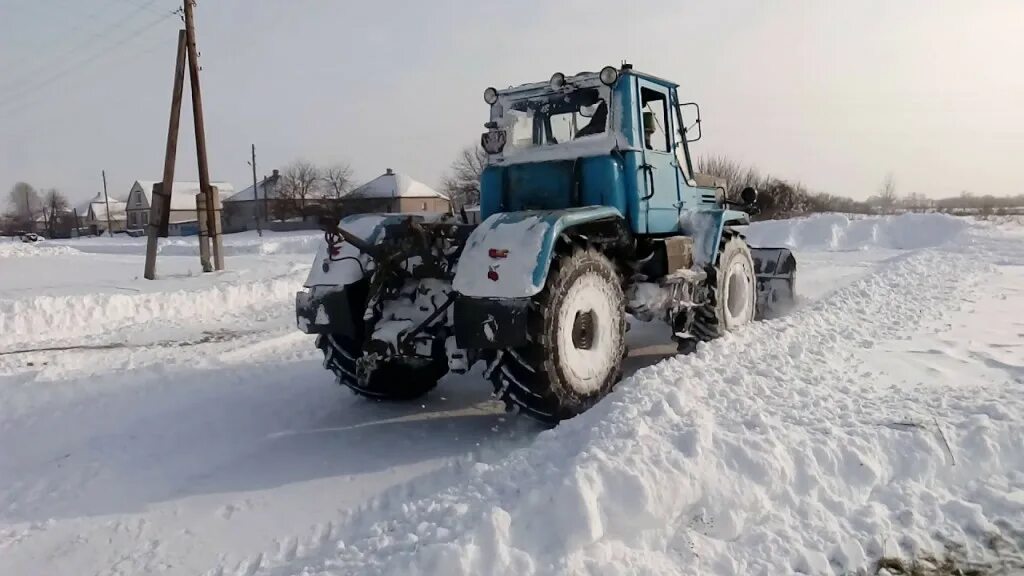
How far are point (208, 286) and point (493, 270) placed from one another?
10213 mm

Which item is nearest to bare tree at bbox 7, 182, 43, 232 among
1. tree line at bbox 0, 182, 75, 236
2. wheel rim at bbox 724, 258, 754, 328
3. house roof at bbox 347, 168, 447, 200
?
tree line at bbox 0, 182, 75, 236

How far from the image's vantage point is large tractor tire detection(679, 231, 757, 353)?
744cm

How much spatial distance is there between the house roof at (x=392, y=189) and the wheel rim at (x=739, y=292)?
196 feet

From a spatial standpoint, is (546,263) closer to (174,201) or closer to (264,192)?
(264,192)

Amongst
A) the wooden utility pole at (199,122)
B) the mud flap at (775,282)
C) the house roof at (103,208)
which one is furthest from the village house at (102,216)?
the mud flap at (775,282)

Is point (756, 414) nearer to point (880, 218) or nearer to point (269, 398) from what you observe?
point (269, 398)

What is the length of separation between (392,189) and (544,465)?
65.2m

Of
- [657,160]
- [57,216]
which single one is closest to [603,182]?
[657,160]

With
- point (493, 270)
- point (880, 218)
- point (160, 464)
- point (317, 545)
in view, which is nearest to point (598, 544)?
point (317, 545)

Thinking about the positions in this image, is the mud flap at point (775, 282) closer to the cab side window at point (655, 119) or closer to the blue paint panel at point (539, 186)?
the cab side window at point (655, 119)

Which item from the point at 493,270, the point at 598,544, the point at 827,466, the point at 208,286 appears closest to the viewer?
the point at 598,544

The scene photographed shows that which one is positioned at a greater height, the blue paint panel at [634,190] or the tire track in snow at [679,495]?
the blue paint panel at [634,190]

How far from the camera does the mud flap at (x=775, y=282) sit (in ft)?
33.7

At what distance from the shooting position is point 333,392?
22.4ft
